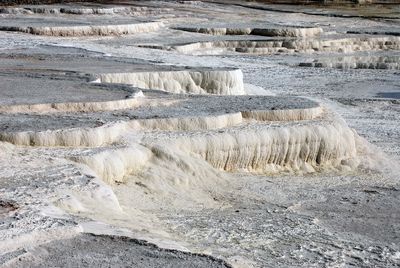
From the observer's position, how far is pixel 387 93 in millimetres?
11398

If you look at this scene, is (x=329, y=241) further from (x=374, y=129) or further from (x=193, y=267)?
(x=374, y=129)

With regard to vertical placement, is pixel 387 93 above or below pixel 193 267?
below

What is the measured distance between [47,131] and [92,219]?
1.50 meters

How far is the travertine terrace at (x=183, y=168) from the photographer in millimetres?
4234

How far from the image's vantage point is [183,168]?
6016 mm

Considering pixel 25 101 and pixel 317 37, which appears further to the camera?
pixel 317 37

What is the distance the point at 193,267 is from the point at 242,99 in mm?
3957

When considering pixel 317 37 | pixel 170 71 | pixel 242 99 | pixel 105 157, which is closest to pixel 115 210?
pixel 105 157

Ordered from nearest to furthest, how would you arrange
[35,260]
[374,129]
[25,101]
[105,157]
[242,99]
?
[35,260] → [105,157] → [25,101] → [242,99] → [374,129]

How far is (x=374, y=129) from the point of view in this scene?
8812 millimetres

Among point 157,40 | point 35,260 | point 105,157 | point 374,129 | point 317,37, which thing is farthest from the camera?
point 317,37

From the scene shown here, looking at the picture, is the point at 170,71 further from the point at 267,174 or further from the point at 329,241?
the point at 329,241

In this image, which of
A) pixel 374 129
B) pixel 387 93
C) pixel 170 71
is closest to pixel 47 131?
pixel 170 71

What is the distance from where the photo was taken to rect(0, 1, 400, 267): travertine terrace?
13.9 ft
